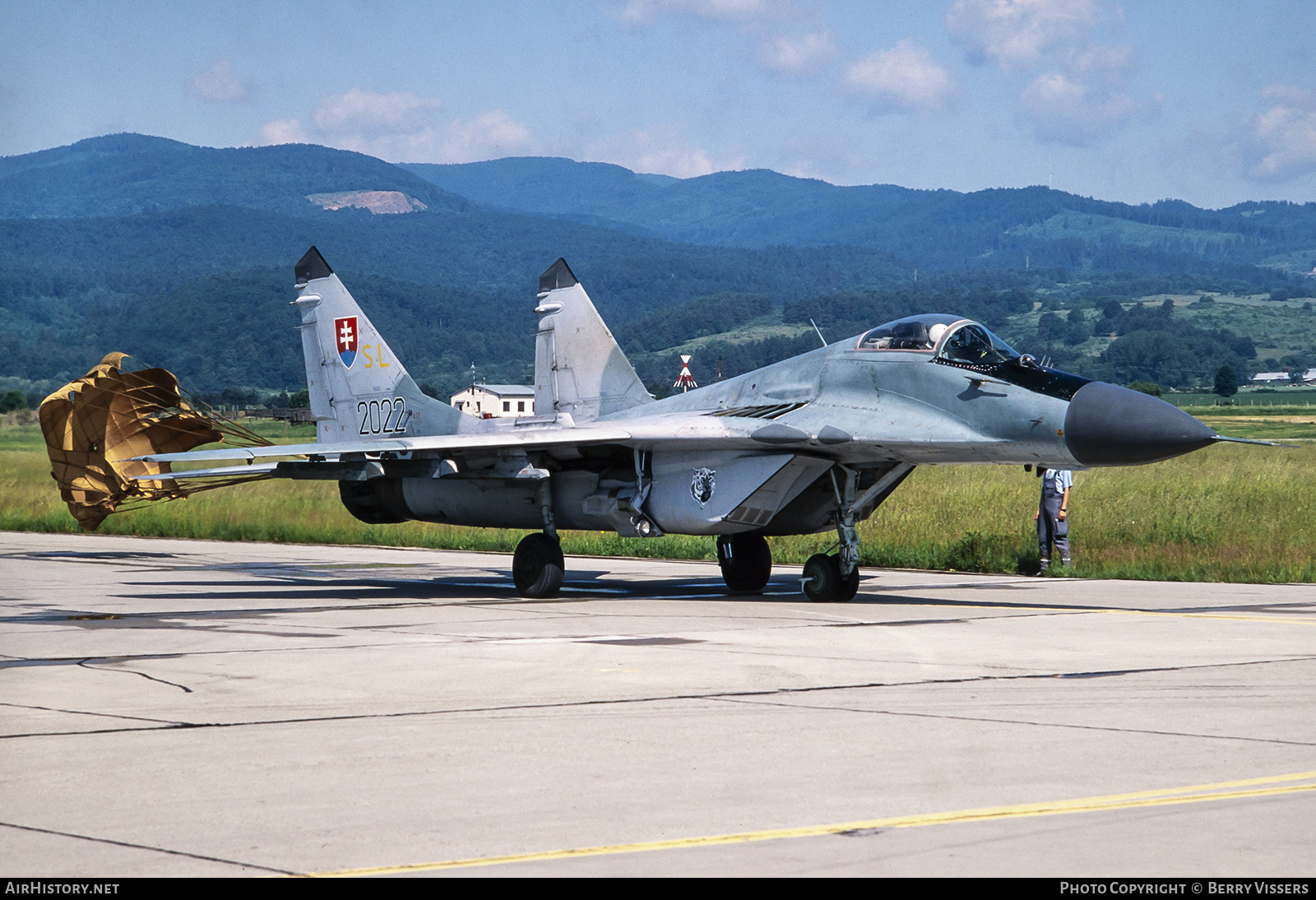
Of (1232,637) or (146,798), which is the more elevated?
(146,798)

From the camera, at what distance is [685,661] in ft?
32.4

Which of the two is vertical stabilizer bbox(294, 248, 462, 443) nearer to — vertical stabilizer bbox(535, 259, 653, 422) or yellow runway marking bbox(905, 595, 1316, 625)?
vertical stabilizer bbox(535, 259, 653, 422)

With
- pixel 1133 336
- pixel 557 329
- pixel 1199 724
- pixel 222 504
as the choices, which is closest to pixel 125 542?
pixel 222 504

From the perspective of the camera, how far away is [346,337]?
1938 centimetres

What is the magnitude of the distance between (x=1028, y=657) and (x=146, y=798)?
652cm

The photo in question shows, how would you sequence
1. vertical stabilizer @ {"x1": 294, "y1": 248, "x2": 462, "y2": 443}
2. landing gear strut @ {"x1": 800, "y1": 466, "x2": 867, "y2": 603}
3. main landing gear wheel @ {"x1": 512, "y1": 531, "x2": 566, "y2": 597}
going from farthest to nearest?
vertical stabilizer @ {"x1": 294, "y1": 248, "x2": 462, "y2": 443} → main landing gear wheel @ {"x1": 512, "y1": 531, "x2": 566, "y2": 597} → landing gear strut @ {"x1": 800, "y1": 466, "x2": 867, "y2": 603}

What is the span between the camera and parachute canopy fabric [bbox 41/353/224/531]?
2216cm

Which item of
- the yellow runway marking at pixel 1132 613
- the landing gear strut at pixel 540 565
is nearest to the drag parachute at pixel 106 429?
the landing gear strut at pixel 540 565

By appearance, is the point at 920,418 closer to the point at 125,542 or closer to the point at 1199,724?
the point at 1199,724

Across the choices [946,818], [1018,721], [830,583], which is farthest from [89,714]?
[830,583]

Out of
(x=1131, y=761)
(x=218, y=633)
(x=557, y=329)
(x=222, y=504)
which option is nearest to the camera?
(x=1131, y=761)

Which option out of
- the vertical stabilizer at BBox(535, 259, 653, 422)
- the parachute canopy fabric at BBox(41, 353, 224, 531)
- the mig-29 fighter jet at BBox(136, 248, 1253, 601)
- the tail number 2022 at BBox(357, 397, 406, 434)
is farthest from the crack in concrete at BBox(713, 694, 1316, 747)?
the parachute canopy fabric at BBox(41, 353, 224, 531)

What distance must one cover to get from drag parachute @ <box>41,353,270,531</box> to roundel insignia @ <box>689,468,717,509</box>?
978 centimetres

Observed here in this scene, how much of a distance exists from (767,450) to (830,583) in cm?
159
